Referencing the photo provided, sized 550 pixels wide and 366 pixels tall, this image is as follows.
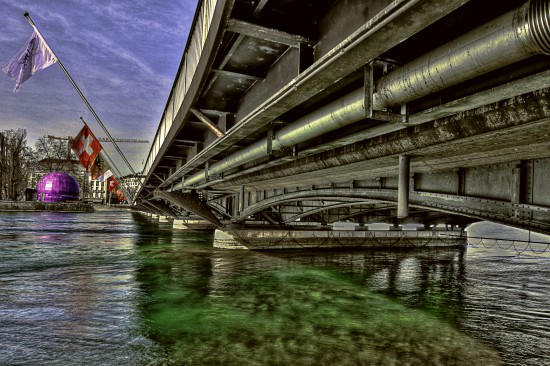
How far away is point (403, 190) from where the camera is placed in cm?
899

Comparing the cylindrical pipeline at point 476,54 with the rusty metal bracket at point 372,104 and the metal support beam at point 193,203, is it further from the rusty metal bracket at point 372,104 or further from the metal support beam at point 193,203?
the metal support beam at point 193,203

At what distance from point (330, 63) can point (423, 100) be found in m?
2.52

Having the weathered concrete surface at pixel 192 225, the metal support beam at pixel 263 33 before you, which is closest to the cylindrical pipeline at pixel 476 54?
the metal support beam at pixel 263 33

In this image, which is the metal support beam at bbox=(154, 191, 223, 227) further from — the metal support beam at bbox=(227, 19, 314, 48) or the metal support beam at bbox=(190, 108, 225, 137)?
the metal support beam at bbox=(227, 19, 314, 48)

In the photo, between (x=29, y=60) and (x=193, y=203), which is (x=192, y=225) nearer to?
(x=193, y=203)

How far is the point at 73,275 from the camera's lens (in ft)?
48.4

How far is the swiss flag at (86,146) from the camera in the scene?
21.6 m

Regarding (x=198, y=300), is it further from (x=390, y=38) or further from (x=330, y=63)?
(x=390, y=38)

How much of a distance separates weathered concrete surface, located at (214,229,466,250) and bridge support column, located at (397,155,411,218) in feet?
56.5

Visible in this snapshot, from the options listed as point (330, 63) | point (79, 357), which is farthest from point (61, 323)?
point (330, 63)

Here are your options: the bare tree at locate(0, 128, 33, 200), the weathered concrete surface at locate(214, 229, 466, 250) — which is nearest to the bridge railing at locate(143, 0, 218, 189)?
the weathered concrete surface at locate(214, 229, 466, 250)

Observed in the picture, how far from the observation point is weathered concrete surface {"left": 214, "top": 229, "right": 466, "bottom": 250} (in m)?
25.7

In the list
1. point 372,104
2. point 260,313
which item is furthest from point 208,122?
point 260,313

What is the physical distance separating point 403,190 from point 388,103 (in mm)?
3540
